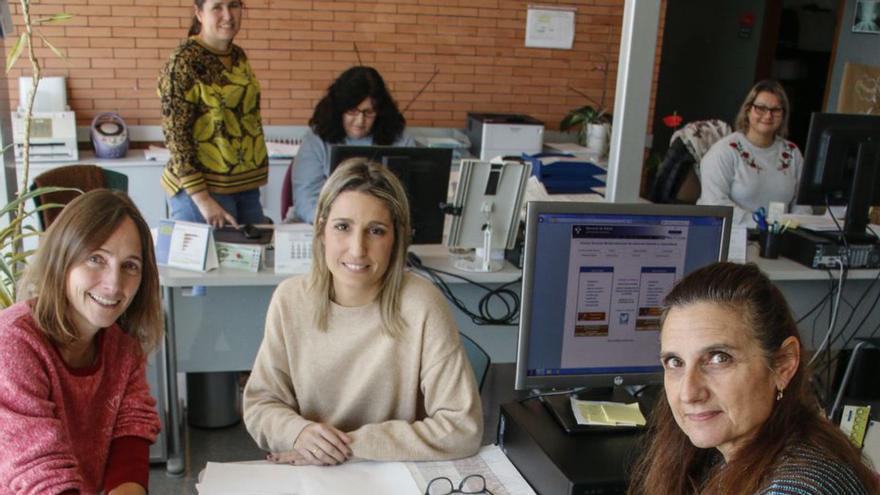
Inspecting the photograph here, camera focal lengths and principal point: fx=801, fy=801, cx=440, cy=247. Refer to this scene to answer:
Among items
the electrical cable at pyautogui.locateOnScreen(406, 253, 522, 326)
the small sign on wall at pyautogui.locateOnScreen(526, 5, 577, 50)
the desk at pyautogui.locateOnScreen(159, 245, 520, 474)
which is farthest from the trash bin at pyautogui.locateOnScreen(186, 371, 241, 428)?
the small sign on wall at pyautogui.locateOnScreen(526, 5, 577, 50)

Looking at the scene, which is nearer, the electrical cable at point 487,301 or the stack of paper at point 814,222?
the electrical cable at point 487,301

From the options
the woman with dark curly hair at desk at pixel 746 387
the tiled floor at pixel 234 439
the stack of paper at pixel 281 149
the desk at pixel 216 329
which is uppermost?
the woman with dark curly hair at desk at pixel 746 387

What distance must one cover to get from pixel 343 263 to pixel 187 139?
1.58m

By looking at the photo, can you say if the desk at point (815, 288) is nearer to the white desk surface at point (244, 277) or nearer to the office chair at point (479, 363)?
the white desk surface at point (244, 277)

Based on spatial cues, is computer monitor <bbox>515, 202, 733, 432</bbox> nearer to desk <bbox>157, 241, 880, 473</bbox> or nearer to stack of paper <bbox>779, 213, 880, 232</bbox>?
desk <bbox>157, 241, 880, 473</bbox>

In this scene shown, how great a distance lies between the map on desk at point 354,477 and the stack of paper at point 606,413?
0.18 m

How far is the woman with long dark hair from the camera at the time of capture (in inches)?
133

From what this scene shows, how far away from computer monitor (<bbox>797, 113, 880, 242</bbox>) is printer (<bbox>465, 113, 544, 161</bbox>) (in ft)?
7.03

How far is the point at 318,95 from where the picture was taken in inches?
202

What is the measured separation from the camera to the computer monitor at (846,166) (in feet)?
9.40

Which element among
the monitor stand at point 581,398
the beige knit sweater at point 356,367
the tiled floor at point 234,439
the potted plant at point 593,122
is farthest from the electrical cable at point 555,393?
the potted plant at point 593,122

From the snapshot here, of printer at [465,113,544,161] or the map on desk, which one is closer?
the map on desk

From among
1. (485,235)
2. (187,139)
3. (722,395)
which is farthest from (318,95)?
(722,395)

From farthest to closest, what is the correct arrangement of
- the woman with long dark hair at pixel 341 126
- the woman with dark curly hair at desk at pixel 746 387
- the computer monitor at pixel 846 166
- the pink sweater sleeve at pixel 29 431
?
the woman with long dark hair at pixel 341 126 < the computer monitor at pixel 846 166 < the pink sweater sleeve at pixel 29 431 < the woman with dark curly hair at desk at pixel 746 387
